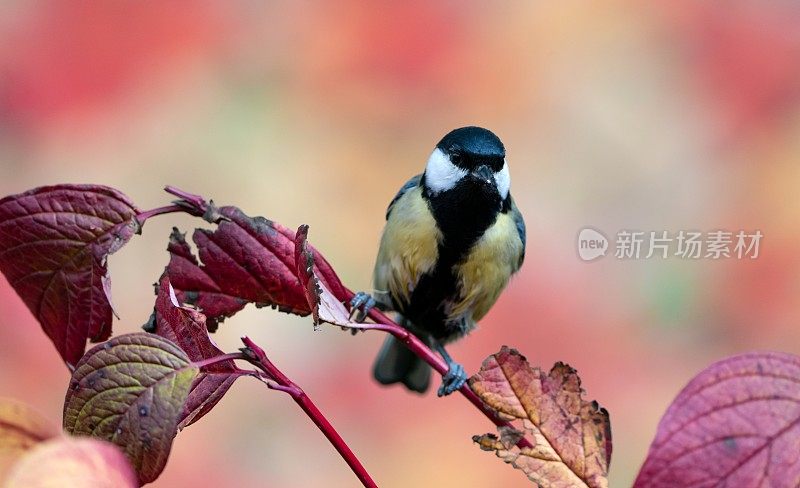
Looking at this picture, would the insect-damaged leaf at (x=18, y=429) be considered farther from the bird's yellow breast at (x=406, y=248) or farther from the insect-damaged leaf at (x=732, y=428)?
the bird's yellow breast at (x=406, y=248)

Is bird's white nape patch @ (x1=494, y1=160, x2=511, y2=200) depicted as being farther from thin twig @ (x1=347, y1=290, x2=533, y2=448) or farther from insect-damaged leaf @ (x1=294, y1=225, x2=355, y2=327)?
insect-damaged leaf @ (x1=294, y1=225, x2=355, y2=327)

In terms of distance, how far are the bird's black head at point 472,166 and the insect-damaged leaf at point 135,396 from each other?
94 centimetres

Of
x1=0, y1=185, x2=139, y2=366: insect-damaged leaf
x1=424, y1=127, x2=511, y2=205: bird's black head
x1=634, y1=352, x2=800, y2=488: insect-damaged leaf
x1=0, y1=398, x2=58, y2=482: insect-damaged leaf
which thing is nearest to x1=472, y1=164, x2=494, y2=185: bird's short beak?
x1=424, y1=127, x2=511, y2=205: bird's black head

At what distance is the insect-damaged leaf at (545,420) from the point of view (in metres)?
0.64

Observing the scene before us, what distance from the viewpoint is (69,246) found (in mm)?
745

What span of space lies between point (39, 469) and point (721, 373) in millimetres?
403

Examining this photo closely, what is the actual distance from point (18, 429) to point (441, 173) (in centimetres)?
110

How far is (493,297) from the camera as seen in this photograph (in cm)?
162

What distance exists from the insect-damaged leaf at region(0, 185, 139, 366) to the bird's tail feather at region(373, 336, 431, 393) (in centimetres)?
123

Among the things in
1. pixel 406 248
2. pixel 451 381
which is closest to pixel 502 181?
pixel 406 248

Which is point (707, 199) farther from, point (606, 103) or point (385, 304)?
point (385, 304)

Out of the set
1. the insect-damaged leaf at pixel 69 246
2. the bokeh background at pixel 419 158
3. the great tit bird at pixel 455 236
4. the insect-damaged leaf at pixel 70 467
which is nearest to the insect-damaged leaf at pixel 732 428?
the insect-damaged leaf at pixel 70 467

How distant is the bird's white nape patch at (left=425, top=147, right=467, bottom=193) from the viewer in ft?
4.92

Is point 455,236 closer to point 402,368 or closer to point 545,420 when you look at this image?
point 402,368
